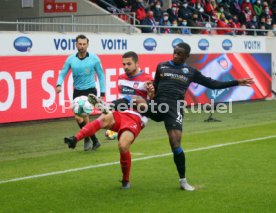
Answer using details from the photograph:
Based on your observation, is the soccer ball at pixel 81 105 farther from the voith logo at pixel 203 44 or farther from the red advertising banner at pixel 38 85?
the voith logo at pixel 203 44

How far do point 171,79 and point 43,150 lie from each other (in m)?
5.33

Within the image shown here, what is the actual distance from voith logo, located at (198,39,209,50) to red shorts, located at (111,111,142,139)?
16.1 m

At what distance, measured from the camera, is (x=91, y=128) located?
378 inches

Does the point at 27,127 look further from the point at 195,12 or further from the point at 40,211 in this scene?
the point at 195,12

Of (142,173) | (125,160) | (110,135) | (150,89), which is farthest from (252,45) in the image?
(125,160)

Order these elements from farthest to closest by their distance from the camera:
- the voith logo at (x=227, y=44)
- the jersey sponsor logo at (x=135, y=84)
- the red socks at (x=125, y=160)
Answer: the voith logo at (x=227, y=44), the jersey sponsor logo at (x=135, y=84), the red socks at (x=125, y=160)

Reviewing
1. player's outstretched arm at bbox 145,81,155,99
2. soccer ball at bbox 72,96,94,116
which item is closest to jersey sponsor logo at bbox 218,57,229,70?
soccer ball at bbox 72,96,94,116

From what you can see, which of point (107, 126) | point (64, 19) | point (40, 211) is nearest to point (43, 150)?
point (107, 126)

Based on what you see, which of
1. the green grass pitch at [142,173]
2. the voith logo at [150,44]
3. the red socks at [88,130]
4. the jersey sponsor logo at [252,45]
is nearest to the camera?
the green grass pitch at [142,173]

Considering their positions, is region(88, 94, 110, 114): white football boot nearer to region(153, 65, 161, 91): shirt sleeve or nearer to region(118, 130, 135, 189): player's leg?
region(118, 130, 135, 189): player's leg

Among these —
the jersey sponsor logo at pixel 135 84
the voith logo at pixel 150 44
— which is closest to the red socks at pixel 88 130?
the jersey sponsor logo at pixel 135 84

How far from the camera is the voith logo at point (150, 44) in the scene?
23.5m

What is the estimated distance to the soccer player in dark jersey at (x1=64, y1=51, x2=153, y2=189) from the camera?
9.91 metres

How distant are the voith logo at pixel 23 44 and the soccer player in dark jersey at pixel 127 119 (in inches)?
351
